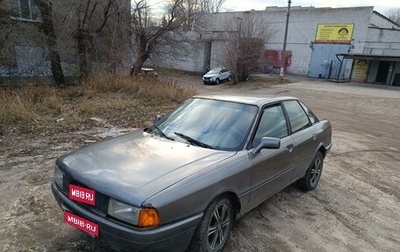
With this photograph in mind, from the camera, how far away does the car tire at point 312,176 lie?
4495 mm

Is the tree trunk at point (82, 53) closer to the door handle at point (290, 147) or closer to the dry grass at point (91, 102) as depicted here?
the dry grass at point (91, 102)

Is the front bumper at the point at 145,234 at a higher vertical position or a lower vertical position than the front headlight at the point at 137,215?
lower

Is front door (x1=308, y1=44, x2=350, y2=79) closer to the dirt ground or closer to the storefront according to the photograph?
the storefront

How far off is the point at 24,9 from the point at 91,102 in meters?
5.48

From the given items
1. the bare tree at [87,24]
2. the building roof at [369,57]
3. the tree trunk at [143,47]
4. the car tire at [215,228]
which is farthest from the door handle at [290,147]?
the building roof at [369,57]

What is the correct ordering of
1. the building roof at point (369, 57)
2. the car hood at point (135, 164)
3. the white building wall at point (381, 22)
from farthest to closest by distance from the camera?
the white building wall at point (381, 22) < the building roof at point (369, 57) < the car hood at point (135, 164)

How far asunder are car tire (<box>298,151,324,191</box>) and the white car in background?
2498 cm

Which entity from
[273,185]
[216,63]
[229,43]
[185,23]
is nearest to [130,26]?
[185,23]

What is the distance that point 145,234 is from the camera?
221 centimetres

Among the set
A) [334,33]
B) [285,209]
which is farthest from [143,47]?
[334,33]

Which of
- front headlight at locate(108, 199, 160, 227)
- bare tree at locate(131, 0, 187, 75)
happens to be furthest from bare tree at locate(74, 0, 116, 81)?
front headlight at locate(108, 199, 160, 227)

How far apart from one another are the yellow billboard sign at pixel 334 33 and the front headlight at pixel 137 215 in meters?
34.2

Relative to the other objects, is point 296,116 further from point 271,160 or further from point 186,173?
point 186,173

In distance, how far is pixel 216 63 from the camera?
38375 millimetres
